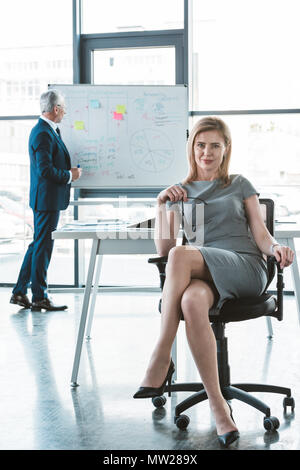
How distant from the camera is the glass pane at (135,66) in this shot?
5.19 m

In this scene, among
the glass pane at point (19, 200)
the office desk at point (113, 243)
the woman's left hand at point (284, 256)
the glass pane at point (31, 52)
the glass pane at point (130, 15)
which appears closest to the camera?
the woman's left hand at point (284, 256)

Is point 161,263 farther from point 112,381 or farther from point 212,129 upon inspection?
point 112,381

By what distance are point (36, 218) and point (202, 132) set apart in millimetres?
2369

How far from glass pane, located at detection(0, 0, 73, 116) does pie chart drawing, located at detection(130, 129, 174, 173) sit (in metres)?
0.95

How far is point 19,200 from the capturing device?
5.46 meters

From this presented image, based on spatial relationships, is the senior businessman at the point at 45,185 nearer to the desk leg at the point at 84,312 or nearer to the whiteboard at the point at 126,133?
the whiteboard at the point at 126,133

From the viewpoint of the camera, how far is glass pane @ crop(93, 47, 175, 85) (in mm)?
5191

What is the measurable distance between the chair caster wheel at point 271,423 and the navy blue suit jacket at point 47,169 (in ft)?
8.97

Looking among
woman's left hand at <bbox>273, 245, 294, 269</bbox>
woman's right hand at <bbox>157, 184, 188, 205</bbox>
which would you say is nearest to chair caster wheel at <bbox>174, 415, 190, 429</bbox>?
woman's left hand at <bbox>273, 245, 294, 269</bbox>

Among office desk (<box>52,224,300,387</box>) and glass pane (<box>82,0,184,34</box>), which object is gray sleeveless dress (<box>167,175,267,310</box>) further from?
glass pane (<box>82,0,184,34</box>)

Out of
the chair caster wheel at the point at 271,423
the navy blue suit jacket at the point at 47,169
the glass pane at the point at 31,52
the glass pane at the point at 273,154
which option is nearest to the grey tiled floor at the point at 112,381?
the chair caster wheel at the point at 271,423

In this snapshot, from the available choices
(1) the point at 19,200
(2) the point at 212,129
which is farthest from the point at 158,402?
(1) the point at 19,200

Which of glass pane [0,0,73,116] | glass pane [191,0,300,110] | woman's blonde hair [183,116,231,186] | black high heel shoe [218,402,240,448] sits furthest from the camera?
glass pane [0,0,73,116]
